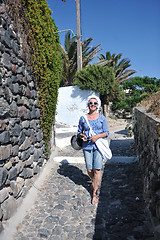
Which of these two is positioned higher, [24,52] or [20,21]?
[20,21]

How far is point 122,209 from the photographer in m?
3.06

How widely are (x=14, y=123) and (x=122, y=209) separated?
2.15 m

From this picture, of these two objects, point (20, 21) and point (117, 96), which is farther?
point (117, 96)

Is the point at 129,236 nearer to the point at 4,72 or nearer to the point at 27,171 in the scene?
the point at 27,171

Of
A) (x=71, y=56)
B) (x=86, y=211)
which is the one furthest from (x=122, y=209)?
(x=71, y=56)

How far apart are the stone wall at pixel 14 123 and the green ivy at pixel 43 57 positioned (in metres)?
0.40

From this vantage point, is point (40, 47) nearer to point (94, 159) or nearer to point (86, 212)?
point (94, 159)

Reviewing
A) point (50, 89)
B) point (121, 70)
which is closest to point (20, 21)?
point (50, 89)

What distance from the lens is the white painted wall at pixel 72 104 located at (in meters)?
11.6

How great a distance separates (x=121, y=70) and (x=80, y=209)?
17.8m

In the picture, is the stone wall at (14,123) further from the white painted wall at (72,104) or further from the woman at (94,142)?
the white painted wall at (72,104)

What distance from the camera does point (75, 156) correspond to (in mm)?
5859

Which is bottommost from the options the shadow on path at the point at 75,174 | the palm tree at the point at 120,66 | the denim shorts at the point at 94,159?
the shadow on path at the point at 75,174

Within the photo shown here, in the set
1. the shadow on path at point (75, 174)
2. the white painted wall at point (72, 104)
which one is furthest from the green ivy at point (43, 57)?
the white painted wall at point (72, 104)
